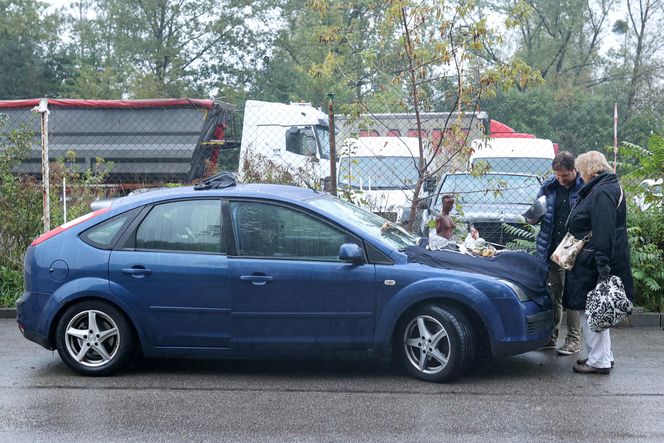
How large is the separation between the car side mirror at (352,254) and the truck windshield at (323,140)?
480 inches

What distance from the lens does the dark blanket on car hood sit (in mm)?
6910

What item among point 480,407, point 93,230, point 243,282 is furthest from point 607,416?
point 93,230

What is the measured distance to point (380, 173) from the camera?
15023 millimetres

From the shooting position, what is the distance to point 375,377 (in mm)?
7055

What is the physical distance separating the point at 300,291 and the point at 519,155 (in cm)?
1143

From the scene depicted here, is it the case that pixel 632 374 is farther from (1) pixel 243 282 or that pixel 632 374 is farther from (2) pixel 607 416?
(1) pixel 243 282

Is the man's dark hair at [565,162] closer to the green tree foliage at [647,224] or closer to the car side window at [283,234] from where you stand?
the car side window at [283,234]

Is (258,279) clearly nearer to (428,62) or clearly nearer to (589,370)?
(589,370)

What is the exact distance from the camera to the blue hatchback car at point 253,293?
674 centimetres

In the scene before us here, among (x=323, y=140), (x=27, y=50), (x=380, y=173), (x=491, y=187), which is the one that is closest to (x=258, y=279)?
(x=491, y=187)

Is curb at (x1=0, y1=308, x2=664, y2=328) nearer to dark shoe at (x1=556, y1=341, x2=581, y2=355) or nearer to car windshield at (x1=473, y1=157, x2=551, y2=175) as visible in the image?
dark shoe at (x1=556, y1=341, x2=581, y2=355)

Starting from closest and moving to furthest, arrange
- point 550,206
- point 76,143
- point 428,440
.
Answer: point 428,440
point 550,206
point 76,143

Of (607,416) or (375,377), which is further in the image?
(375,377)

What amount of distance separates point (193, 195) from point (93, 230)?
844mm
